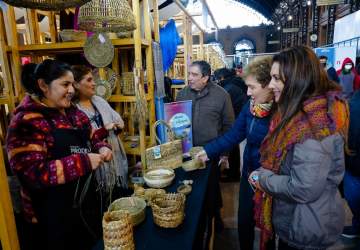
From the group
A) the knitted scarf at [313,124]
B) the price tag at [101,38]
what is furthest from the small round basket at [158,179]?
the price tag at [101,38]

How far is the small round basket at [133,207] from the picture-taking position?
4.35ft

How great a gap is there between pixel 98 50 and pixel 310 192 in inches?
70.6

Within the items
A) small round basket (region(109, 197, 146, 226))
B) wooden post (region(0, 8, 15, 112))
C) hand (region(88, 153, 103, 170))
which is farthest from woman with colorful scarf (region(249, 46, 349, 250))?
wooden post (region(0, 8, 15, 112))

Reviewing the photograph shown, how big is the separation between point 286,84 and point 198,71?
1352 millimetres

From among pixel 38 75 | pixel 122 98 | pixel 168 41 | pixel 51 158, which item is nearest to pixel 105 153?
pixel 51 158

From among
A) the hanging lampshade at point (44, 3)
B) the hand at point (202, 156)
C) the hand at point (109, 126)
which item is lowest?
the hand at point (202, 156)

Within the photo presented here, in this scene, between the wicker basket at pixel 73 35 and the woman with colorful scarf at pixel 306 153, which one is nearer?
the woman with colorful scarf at pixel 306 153

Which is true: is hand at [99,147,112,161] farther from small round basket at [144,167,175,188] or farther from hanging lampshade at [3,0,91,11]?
hanging lampshade at [3,0,91,11]

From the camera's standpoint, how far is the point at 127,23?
178cm

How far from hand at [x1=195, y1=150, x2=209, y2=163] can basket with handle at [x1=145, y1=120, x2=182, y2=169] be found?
0.14 m

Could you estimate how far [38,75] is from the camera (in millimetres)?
1519

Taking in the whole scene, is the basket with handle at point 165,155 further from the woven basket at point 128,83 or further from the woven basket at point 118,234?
the woven basket at point 118,234

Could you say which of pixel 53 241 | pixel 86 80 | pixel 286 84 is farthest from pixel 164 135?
pixel 286 84

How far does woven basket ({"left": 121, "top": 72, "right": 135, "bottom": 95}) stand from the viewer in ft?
7.87
